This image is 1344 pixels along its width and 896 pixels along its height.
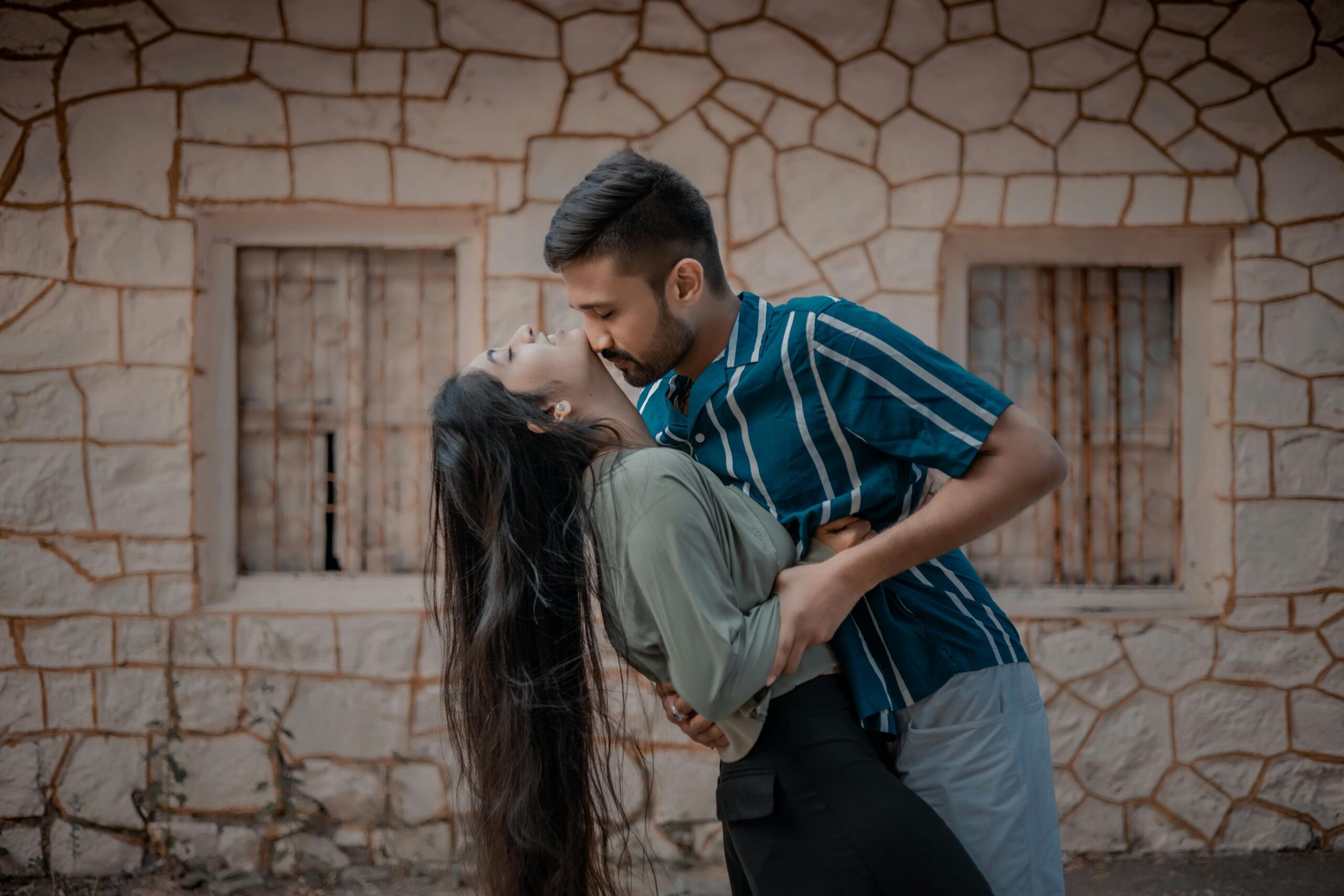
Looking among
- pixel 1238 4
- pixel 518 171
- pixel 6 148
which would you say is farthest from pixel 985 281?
pixel 6 148

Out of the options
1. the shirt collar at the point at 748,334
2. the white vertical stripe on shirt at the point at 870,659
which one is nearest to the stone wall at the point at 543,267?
the shirt collar at the point at 748,334

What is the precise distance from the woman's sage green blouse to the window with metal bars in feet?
9.30

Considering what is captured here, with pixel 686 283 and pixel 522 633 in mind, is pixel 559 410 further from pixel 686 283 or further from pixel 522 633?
pixel 522 633

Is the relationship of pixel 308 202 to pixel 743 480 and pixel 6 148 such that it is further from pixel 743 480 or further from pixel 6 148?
pixel 743 480

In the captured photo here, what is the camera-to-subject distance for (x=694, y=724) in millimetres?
1465

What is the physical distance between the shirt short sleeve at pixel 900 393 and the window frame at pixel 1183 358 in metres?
2.51

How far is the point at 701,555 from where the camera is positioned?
131cm

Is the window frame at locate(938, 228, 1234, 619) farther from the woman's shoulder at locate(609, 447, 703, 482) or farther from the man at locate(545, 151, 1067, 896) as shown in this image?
the woman's shoulder at locate(609, 447, 703, 482)

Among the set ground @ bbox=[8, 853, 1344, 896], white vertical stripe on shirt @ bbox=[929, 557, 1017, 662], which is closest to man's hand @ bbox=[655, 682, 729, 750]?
white vertical stripe on shirt @ bbox=[929, 557, 1017, 662]

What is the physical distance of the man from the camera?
1369 mm

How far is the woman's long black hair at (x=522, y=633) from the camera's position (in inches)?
60.8

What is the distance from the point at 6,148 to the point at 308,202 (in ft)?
4.06

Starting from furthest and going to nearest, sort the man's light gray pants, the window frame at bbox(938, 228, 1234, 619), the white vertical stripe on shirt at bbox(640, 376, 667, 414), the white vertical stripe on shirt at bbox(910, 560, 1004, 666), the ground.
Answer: the window frame at bbox(938, 228, 1234, 619) → the ground → the white vertical stripe on shirt at bbox(640, 376, 667, 414) → the white vertical stripe on shirt at bbox(910, 560, 1004, 666) → the man's light gray pants

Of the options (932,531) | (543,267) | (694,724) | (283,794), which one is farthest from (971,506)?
(283,794)
